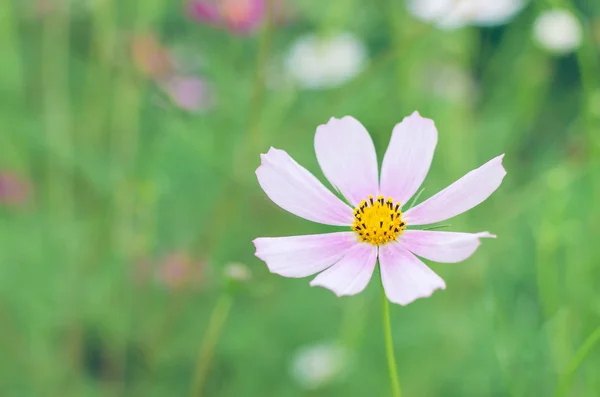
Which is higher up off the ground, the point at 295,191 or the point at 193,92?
the point at 193,92

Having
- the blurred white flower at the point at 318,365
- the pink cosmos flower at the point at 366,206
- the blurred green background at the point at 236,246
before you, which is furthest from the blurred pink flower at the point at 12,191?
the pink cosmos flower at the point at 366,206

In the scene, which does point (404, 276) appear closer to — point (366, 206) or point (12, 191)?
point (366, 206)

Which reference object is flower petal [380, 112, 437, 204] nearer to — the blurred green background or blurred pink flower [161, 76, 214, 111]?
the blurred green background

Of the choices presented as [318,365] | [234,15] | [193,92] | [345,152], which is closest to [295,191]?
[345,152]

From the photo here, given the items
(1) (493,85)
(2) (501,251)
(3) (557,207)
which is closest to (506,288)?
(2) (501,251)

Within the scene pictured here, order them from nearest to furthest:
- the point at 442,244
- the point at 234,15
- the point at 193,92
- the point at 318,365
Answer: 1. the point at 442,244
2. the point at 318,365
3. the point at 234,15
4. the point at 193,92

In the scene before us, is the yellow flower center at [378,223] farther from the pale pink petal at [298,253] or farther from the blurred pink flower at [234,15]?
the blurred pink flower at [234,15]

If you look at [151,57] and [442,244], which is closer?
[442,244]

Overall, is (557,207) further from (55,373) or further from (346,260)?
(55,373)
